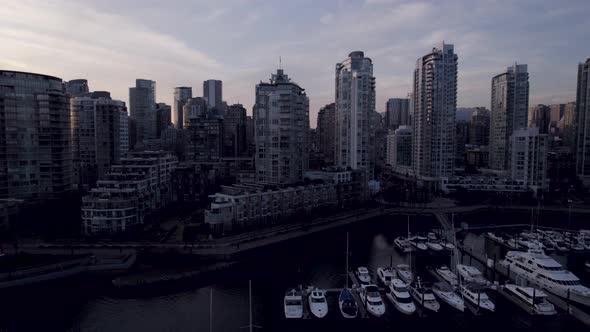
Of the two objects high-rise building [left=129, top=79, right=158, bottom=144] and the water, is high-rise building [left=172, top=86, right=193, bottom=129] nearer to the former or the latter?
high-rise building [left=129, top=79, right=158, bottom=144]

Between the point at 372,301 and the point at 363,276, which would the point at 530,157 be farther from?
the point at 372,301

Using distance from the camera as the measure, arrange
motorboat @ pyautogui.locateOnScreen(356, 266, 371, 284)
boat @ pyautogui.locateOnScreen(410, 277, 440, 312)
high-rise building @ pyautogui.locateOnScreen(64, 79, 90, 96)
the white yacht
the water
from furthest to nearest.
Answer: high-rise building @ pyautogui.locateOnScreen(64, 79, 90, 96)
motorboat @ pyautogui.locateOnScreen(356, 266, 371, 284)
the white yacht
boat @ pyautogui.locateOnScreen(410, 277, 440, 312)
the water

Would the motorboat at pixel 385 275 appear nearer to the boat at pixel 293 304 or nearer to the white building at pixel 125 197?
the boat at pixel 293 304

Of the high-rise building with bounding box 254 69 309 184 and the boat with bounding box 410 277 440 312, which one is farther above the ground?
the high-rise building with bounding box 254 69 309 184

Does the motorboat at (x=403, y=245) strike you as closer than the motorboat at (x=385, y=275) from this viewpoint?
No

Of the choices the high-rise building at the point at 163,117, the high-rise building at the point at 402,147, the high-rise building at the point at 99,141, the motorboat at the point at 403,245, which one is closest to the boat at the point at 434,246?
the motorboat at the point at 403,245

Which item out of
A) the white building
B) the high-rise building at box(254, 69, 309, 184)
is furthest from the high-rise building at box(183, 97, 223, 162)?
the white building

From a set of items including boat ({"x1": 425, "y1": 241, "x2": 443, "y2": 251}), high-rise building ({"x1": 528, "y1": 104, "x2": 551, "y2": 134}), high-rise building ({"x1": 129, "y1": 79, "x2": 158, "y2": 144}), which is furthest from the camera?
high-rise building ({"x1": 528, "y1": 104, "x2": 551, "y2": 134})
